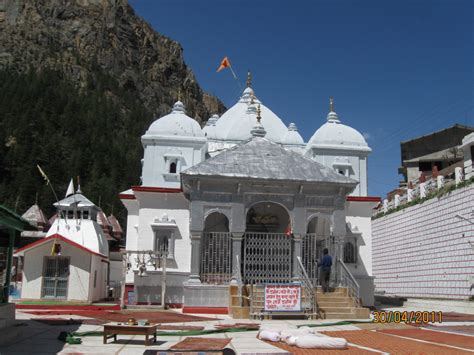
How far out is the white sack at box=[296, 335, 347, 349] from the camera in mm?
9195

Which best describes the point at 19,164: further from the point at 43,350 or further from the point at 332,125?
the point at 43,350

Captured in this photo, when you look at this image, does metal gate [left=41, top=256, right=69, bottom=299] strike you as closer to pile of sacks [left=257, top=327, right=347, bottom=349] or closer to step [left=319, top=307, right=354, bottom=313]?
step [left=319, top=307, right=354, bottom=313]

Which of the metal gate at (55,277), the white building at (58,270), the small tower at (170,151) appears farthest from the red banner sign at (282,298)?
the metal gate at (55,277)

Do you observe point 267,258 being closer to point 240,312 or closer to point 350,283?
point 350,283

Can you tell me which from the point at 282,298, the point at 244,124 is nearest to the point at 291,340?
the point at 282,298

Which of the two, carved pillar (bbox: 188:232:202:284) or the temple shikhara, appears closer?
the temple shikhara

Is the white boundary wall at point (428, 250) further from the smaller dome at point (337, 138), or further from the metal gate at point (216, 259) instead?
the metal gate at point (216, 259)

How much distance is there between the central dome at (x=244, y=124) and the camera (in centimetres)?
2554

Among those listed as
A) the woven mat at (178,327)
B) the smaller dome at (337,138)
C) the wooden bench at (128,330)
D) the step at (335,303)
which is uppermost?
the smaller dome at (337,138)

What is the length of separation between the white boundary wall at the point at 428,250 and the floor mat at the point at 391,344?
9871mm

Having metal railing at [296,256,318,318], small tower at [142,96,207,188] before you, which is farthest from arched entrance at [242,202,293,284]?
small tower at [142,96,207,188]

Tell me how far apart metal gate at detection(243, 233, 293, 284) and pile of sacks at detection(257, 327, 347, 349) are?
25.4ft

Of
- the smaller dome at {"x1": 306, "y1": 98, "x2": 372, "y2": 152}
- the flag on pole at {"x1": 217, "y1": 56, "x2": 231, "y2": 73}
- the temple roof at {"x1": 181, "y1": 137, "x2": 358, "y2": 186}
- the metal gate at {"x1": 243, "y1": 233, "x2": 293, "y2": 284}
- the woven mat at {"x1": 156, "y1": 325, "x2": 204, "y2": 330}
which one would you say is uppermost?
the flag on pole at {"x1": 217, "y1": 56, "x2": 231, "y2": 73}

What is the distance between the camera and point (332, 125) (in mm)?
25000
